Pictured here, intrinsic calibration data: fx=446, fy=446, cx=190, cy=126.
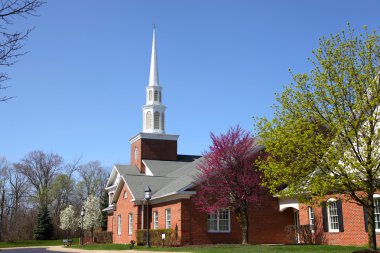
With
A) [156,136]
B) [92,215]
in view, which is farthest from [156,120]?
[92,215]

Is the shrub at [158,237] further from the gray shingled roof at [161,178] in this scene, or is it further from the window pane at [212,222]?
the gray shingled roof at [161,178]

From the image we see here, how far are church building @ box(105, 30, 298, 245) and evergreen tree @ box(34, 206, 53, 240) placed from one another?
19816mm

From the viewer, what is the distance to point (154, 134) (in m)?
43.5

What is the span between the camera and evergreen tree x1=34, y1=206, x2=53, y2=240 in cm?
5953

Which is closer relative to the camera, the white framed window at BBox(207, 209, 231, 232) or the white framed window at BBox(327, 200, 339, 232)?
the white framed window at BBox(327, 200, 339, 232)

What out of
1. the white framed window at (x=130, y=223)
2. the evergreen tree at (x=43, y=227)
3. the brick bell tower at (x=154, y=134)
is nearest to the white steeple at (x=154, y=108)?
the brick bell tower at (x=154, y=134)

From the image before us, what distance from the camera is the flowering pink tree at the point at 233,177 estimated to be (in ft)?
82.4

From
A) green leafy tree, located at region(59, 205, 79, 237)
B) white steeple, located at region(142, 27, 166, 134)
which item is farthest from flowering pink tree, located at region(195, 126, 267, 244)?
green leafy tree, located at region(59, 205, 79, 237)

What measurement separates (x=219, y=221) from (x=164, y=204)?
4.13 m

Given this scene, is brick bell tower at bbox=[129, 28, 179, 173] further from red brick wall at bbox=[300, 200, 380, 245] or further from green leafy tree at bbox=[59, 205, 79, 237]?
red brick wall at bbox=[300, 200, 380, 245]

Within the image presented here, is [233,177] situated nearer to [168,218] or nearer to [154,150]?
[168,218]

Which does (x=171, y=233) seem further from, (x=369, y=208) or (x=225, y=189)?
(x=369, y=208)

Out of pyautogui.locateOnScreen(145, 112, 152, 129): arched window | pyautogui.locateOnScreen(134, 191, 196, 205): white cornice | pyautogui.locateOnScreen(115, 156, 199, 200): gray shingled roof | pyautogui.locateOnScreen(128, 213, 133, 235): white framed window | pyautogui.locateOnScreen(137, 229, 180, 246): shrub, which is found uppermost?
pyautogui.locateOnScreen(145, 112, 152, 129): arched window

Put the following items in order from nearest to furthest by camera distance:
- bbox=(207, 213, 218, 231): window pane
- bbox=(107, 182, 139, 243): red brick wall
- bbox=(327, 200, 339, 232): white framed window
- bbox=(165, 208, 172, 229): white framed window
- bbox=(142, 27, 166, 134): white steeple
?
1. bbox=(327, 200, 339, 232): white framed window
2. bbox=(207, 213, 218, 231): window pane
3. bbox=(165, 208, 172, 229): white framed window
4. bbox=(107, 182, 139, 243): red brick wall
5. bbox=(142, 27, 166, 134): white steeple
